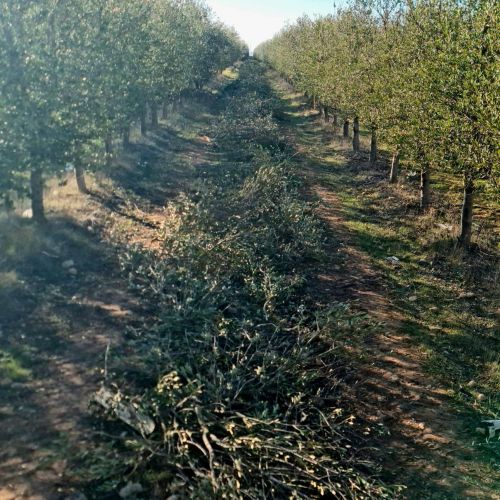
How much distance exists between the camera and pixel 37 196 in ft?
44.3

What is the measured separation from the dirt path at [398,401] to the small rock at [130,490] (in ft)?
11.1

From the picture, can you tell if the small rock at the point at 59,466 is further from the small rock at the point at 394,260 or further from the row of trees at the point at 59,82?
the small rock at the point at 394,260

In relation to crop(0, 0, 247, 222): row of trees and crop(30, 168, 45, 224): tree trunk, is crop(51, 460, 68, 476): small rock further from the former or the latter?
crop(30, 168, 45, 224): tree trunk

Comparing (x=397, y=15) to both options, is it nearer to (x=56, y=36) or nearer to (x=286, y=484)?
(x=56, y=36)

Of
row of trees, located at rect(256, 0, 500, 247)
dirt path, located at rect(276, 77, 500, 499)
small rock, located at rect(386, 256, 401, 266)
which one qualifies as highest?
row of trees, located at rect(256, 0, 500, 247)

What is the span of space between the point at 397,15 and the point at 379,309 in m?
18.5

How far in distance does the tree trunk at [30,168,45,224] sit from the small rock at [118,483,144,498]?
974cm

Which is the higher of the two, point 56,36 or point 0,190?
point 56,36

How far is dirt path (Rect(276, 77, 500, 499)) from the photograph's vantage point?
6.62 metres

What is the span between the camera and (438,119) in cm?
1386

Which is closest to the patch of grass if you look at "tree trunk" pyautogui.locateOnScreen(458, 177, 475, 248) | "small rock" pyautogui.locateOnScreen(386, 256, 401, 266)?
"small rock" pyautogui.locateOnScreen(386, 256, 401, 266)

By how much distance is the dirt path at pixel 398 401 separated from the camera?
6625 mm

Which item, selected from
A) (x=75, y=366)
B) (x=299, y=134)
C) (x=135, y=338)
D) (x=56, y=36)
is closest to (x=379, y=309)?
(x=135, y=338)

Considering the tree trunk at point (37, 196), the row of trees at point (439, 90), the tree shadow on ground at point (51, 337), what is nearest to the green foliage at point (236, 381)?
the tree shadow on ground at point (51, 337)
